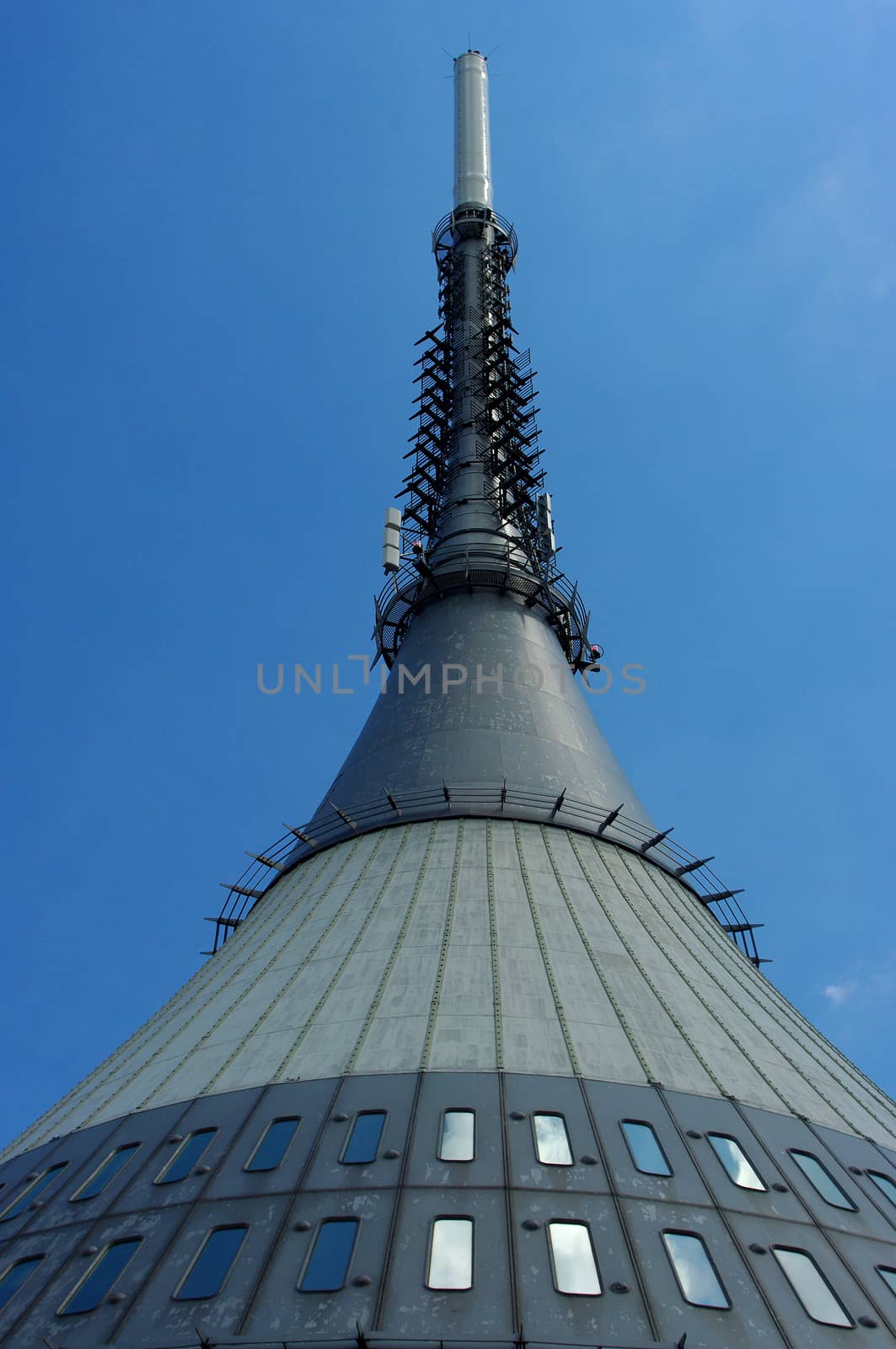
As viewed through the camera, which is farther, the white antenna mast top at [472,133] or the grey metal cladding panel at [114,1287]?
the white antenna mast top at [472,133]

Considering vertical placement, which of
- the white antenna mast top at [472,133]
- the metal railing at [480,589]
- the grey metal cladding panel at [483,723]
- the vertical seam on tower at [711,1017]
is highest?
the white antenna mast top at [472,133]

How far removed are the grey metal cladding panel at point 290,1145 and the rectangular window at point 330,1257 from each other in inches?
43.5

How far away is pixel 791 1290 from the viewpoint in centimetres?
1171

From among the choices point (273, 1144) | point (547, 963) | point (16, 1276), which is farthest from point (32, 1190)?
point (547, 963)

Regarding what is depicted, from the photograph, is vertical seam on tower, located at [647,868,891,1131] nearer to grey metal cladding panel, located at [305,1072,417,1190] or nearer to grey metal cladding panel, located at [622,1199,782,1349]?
grey metal cladding panel, located at [622,1199,782,1349]

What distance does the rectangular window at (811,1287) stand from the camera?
11.4 m

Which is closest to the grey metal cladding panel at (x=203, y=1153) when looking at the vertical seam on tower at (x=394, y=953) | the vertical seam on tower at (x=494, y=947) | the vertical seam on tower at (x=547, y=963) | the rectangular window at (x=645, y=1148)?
the vertical seam on tower at (x=394, y=953)

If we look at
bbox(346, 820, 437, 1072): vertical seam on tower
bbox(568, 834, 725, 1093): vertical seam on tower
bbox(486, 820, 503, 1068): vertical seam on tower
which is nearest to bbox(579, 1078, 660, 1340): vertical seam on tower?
bbox(486, 820, 503, 1068): vertical seam on tower

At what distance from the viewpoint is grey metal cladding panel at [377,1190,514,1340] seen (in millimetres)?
10664

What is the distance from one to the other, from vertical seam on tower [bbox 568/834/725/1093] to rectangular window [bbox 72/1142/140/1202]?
7880 millimetres

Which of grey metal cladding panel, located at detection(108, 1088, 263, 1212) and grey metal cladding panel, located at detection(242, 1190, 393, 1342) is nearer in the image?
grey metal cladding panel, located at detection(242, 1190, 393, 1342)

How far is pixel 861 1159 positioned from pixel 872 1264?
9.76ft

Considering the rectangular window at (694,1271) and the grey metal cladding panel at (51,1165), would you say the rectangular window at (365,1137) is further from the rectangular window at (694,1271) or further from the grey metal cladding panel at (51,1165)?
the grey metal cladding panel at (51,1165)

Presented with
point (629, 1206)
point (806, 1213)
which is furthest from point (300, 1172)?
point (806, 1213)
